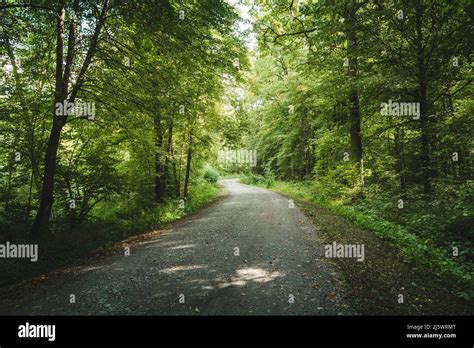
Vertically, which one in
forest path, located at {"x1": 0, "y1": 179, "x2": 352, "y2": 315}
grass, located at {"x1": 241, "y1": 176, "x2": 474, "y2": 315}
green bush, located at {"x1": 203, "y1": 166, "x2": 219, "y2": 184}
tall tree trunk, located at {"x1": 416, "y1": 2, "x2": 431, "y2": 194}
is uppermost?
tall tree trunk, located at {"x1": 416, "y1": 2, "x2": 431, "y2": 194}

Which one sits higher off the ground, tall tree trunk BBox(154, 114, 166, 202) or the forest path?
tall tree trunk BBox(154, 114, 166, 202)

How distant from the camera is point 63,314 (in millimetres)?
4219

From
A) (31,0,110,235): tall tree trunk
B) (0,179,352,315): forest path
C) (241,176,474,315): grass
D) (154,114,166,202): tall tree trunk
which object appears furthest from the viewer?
(154,114,166,202): tall tree trunk

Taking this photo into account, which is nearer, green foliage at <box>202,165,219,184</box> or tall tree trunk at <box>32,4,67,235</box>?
tall tree trunk at <box>32,4,67,235</box>

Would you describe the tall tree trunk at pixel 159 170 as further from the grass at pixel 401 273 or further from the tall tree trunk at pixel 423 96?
the tall tree trunk at pixel 423 96

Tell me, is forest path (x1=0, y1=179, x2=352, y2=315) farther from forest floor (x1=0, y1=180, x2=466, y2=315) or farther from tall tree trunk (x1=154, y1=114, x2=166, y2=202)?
tall tree trunk (x1=154, y1=114, x2=166, y2=202)

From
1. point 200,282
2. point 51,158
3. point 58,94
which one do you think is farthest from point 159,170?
point 200,282

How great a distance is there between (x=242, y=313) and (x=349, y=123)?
1017cm

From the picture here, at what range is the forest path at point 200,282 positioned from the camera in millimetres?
4305

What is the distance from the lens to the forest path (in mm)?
4305

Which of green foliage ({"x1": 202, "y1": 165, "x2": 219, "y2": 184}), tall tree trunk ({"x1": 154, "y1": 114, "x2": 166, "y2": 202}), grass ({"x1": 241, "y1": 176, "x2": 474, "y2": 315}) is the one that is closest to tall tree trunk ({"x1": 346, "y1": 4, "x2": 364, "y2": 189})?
grass ({"x1": 241, "y1": 176, "x2": 474, "y2": 315})

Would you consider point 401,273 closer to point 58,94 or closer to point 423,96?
point 423,96

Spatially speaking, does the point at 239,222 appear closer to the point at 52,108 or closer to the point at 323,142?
the point at 52,108
